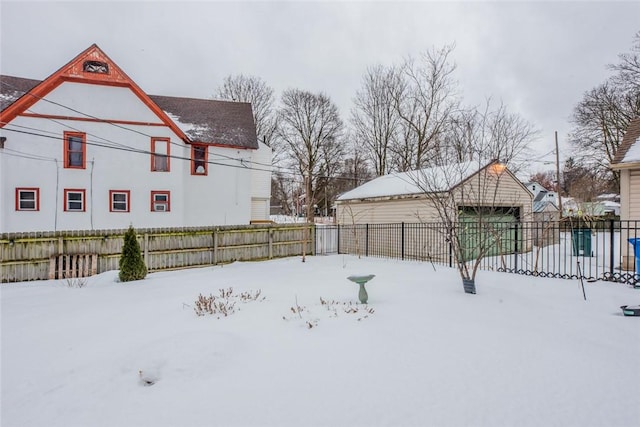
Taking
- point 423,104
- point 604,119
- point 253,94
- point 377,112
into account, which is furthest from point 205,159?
point 604,119

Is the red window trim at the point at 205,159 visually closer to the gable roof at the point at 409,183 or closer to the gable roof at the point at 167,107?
the gable roof at the point at 167,107

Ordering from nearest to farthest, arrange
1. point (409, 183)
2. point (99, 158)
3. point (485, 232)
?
point (485, 232) → point (409, 183) → point (99, 158)

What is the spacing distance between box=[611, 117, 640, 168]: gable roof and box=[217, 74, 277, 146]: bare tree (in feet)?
90.8

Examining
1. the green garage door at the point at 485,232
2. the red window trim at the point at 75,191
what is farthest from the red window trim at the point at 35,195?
the green garage door at the point at 485,232

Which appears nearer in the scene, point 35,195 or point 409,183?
point 35,195

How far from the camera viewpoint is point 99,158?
14328mm

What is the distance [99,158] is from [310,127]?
71.5 ft

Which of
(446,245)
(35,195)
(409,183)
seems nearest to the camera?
(446,245)

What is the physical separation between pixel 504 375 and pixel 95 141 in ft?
55.5

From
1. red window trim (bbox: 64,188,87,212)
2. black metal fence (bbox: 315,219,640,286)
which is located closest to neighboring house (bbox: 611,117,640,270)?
black metal fence (bbox: 315,219,640,286)

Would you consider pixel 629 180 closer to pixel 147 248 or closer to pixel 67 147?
pixel 147 248

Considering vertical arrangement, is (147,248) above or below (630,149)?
below

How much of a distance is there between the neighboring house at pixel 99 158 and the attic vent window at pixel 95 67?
4 centimetres

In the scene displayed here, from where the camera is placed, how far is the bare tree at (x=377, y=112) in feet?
87.4
